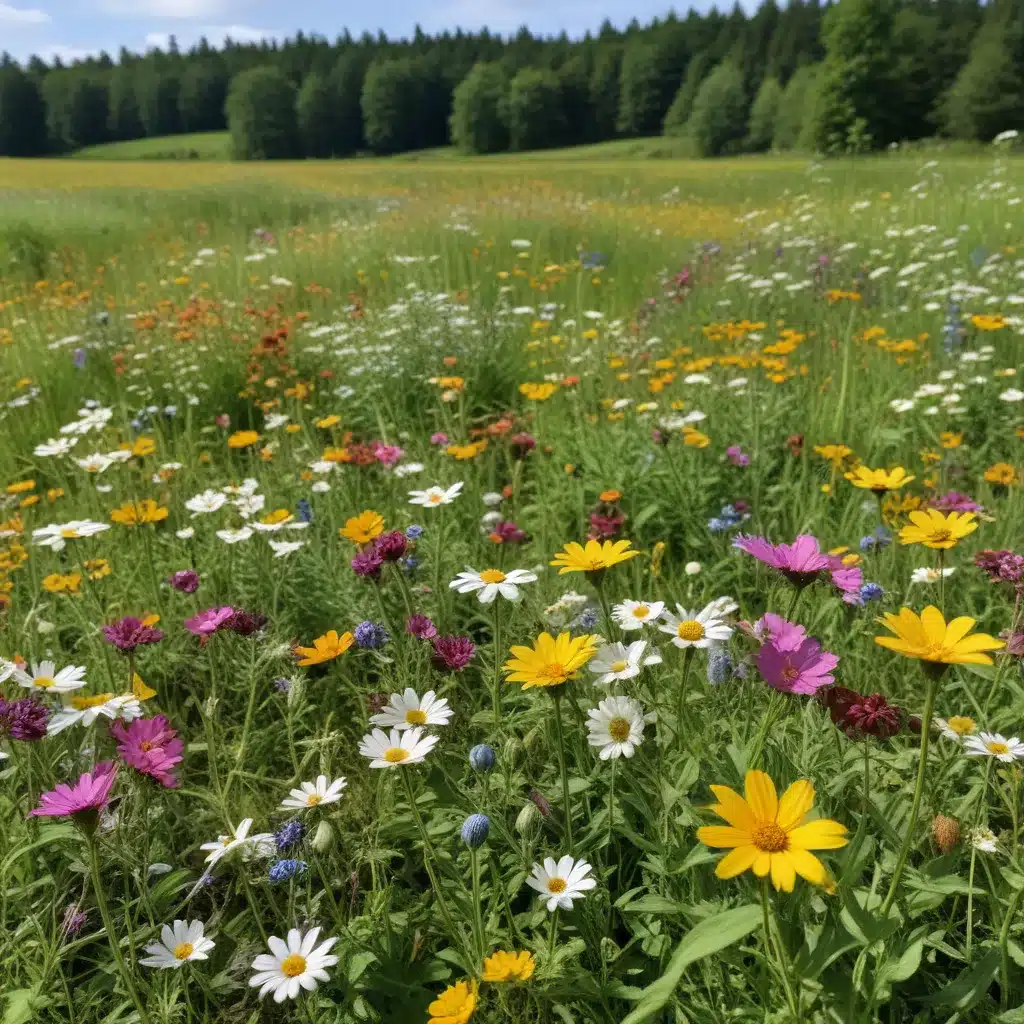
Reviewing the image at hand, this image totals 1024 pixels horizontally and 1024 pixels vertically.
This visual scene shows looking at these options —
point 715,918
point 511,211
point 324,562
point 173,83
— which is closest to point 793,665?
point 715,918

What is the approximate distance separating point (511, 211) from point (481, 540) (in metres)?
6.18

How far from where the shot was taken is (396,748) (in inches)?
40.4

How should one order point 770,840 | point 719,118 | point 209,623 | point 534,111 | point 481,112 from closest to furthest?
point 770,840
point 209,623
point 719,118
point 481,112
point 534,111

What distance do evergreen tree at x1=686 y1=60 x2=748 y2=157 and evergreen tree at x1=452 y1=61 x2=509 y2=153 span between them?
49.6 feet

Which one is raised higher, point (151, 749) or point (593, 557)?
point (593, 557)

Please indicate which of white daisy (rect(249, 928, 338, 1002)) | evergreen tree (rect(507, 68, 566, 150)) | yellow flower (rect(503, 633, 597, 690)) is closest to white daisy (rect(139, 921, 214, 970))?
white daisy (rect(249, 928, 338, 1002))

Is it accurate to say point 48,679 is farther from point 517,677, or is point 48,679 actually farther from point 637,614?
point 637,614

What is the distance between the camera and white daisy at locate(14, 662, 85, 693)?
3.86ft

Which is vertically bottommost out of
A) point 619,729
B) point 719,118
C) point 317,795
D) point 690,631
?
point 317,795

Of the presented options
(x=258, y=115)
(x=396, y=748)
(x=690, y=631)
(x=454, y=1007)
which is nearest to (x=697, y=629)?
(x=690, y=631)

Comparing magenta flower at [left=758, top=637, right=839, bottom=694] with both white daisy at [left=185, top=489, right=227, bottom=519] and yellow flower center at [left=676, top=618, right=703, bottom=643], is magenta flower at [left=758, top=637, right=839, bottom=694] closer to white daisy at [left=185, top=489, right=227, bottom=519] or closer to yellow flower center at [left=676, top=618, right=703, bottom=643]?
yellow flower center at [left=676, top=618, right=703, bottom=643]

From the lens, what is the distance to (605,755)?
101 cm

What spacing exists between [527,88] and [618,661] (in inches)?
2349

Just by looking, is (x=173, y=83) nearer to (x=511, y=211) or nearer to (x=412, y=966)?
(x=511, y=211)
